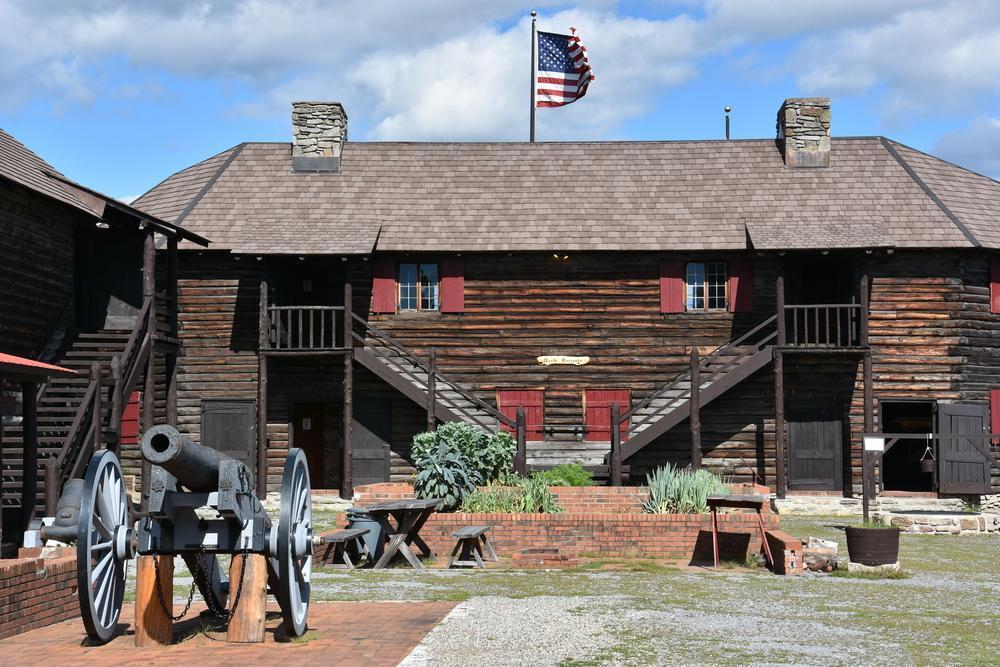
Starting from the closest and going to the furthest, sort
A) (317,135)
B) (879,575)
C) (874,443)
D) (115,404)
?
(879,575)
(115,404)
(874,443)
(317,135)

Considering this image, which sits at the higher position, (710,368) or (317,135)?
(317,135)

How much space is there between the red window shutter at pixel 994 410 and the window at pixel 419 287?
38.5 feet

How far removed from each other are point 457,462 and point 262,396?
24.9 feet

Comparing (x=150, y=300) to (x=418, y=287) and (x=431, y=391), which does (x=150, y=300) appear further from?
(x=418, y=287)

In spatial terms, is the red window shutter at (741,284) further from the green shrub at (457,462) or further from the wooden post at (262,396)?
the wooden post at (262,396)

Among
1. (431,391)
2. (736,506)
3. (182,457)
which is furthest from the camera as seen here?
(431,391)

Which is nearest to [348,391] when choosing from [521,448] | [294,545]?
[521,448]

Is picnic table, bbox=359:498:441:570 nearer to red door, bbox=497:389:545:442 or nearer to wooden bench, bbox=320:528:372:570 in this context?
wooden bench, bbox=320:528:372:570

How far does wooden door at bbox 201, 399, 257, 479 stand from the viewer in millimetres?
24719

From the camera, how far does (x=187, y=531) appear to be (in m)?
8.61

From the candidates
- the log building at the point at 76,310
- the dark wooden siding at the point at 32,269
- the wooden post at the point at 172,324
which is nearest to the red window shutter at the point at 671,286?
the log building at the point at 76,310

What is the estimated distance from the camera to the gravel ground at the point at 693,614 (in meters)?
8.45

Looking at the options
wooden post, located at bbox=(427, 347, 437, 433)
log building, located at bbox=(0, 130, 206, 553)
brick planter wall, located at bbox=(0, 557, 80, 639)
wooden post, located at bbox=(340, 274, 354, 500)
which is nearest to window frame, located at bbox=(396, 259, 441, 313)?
wooden post, located at bbox=(340, 274, 354, 500)

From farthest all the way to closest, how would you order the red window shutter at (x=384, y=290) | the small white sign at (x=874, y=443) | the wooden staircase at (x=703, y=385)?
1. the red window shutter at (x=384, y=290)
2. the wooden staircase at (x=703, y=385)
3. the small white sign at (x=874, y=443)
